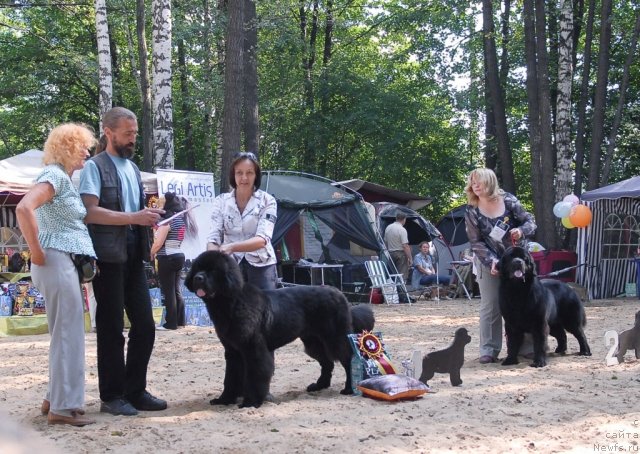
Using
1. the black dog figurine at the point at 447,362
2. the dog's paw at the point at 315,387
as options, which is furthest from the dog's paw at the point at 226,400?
the black dog figurine at the point at 447,362

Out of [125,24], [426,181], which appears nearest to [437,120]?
[426,181]

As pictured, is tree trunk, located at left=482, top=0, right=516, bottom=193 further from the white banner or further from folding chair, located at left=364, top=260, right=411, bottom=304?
the white banner

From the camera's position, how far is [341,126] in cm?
2631

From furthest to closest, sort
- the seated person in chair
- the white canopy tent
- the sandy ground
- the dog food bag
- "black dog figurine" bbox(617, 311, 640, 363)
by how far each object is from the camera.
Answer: the seated person in chair < the white canopy tent < "black dog figurine" bbox(617, 311, 640, 363) < the dog food bag < the sandy ground

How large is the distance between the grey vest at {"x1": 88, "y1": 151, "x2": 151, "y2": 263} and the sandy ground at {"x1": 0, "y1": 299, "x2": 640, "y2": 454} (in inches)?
39.3

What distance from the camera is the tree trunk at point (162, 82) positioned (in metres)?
13.0

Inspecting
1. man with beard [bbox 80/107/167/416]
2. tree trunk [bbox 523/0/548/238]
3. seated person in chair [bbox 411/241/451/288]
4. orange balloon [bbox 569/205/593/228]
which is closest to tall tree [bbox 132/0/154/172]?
seated person in chair [bbox 411/241/451/288]

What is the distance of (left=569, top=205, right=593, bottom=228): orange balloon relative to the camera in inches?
520

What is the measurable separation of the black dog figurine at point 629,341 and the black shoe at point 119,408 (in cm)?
402

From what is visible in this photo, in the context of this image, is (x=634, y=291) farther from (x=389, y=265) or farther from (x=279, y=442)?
(x=279, y=442)

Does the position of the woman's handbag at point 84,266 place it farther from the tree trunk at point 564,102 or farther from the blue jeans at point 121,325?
the tree trunk at point 564,102

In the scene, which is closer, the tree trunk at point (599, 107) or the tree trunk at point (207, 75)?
the tree trunk at point (599, 107)

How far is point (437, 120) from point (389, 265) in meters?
12.3

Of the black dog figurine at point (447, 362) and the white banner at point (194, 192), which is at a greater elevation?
the white banner at point (194, 192)
